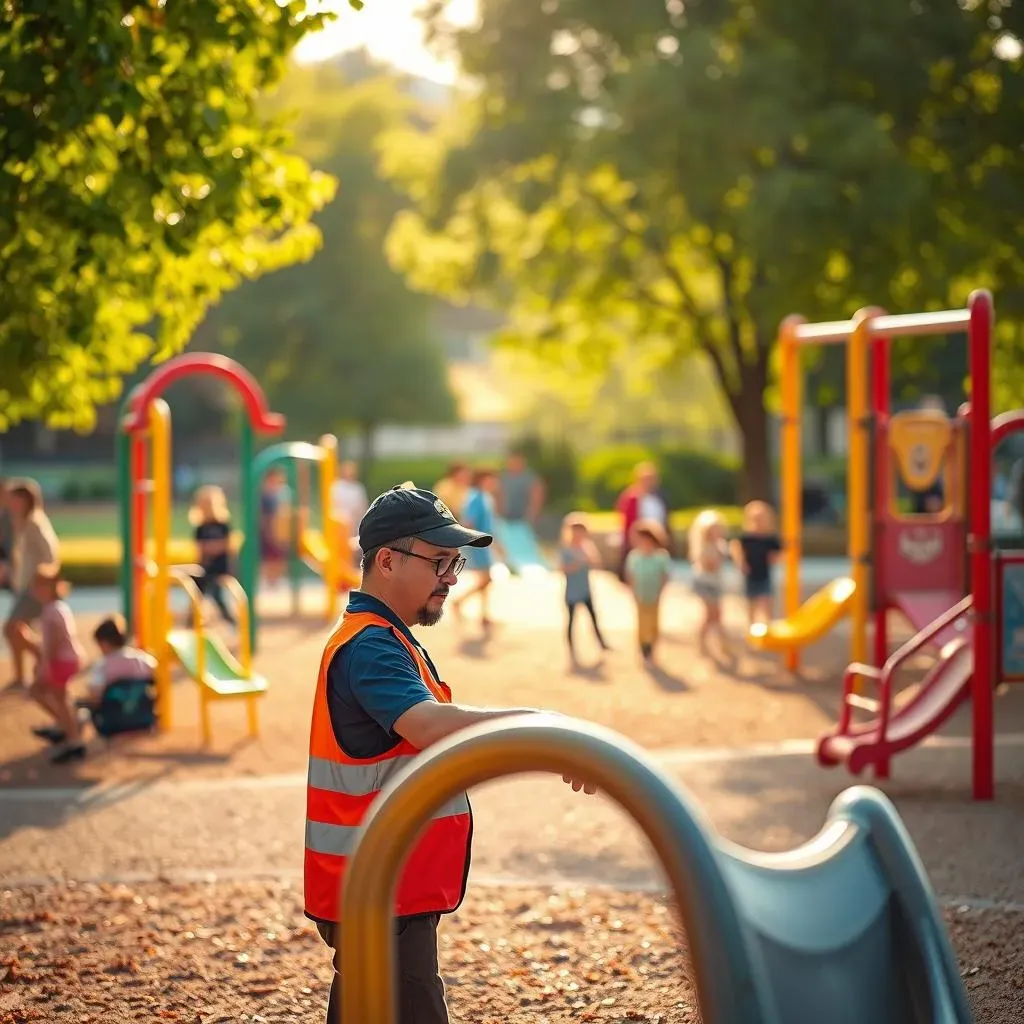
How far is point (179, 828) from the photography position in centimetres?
833

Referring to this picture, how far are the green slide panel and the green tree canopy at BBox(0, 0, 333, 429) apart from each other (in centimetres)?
254

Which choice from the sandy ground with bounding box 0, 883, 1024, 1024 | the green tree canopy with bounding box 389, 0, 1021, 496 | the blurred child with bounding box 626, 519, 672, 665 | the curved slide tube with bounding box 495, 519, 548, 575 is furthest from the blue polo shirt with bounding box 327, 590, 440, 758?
the curved slide tube with bounding box 495, 519, 548, 575

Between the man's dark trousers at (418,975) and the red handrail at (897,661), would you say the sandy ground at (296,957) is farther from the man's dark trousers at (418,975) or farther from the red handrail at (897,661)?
the red handrail at (897,661)

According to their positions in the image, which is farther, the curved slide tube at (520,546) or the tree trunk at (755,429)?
the tree trunk at (755,429)

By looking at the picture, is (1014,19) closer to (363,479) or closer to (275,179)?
(275,179)

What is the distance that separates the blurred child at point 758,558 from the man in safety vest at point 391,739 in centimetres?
1151

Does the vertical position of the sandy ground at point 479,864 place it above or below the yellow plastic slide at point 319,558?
below

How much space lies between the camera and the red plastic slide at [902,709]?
894 centimetres

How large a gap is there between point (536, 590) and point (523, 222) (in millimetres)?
7688

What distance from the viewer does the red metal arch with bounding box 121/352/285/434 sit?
40.7 ft

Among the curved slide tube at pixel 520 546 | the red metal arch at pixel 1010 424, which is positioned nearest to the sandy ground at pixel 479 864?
the red metal arch at pixel 1010 424

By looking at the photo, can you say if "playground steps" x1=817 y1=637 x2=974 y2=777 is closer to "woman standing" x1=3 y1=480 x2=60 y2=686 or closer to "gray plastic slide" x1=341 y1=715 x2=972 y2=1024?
Answer: "gray plastic slide" x1=341 y1=715 x2=972 y2=1024

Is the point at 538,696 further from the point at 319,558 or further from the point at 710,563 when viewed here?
the point at 319,558

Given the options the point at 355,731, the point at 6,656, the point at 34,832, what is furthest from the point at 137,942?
the point at 6,656
